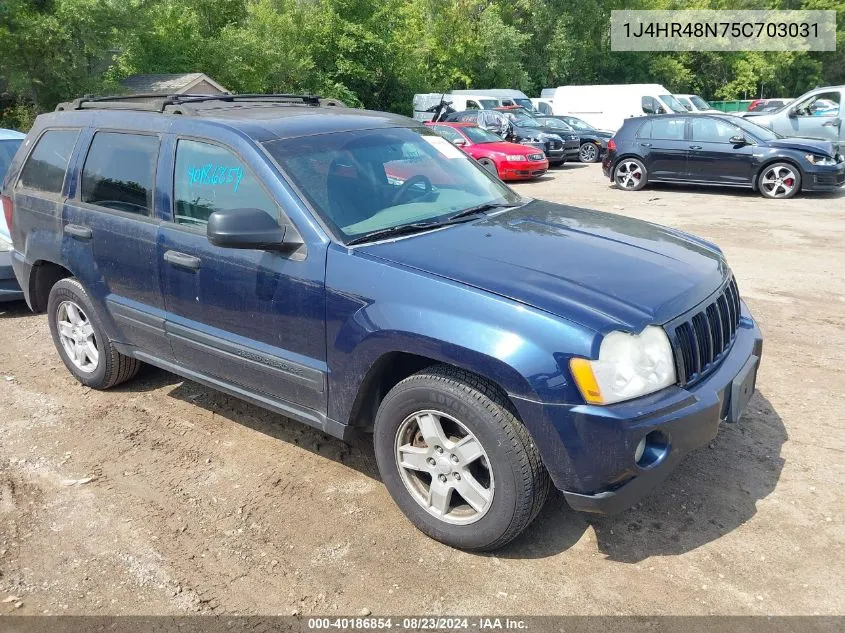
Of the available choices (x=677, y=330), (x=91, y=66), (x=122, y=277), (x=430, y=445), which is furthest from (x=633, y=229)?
(x=91, y=66)

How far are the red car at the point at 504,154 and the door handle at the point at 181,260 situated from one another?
12.7 meters

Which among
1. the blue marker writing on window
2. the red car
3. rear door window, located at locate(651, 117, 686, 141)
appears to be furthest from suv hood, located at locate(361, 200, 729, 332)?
the red car

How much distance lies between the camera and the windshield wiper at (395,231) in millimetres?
3336

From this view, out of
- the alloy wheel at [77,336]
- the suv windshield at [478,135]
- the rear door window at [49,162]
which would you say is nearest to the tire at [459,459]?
the alloy wheel at [77,336]

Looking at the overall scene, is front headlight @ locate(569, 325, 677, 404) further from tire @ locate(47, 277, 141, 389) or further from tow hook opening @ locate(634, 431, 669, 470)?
tire @ locate(47, 277, 141, 389)

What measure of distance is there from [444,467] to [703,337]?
1.24 m

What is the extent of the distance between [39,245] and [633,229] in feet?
12.5

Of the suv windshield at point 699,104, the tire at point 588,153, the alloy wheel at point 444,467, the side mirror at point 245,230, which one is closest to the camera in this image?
the alloy wheel at point 444,467

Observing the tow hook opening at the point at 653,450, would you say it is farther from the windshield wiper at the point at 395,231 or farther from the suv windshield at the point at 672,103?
the suv windshield at the point at 672,103

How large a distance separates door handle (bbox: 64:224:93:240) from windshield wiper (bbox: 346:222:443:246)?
200 centimetres

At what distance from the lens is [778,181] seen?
12.8 meters

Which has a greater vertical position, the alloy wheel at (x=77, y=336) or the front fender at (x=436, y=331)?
the front fender at (x=436, y=331)

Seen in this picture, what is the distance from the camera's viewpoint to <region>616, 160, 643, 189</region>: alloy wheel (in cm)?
1452

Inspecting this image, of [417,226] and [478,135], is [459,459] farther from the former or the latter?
[478,135]
